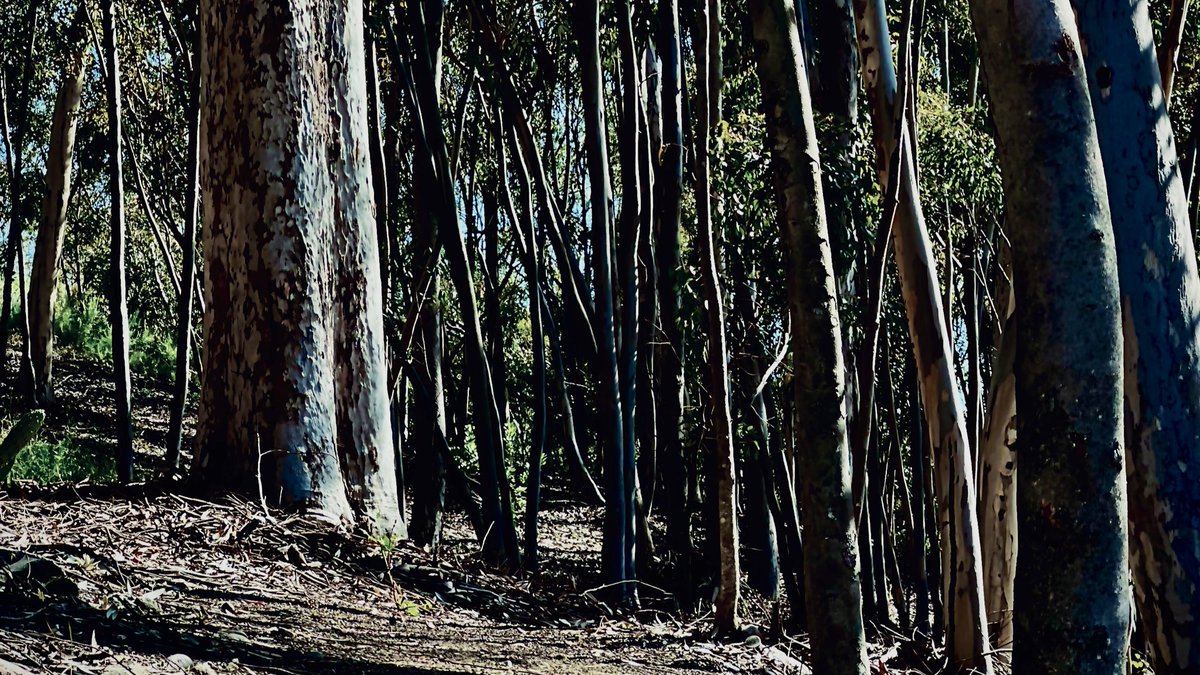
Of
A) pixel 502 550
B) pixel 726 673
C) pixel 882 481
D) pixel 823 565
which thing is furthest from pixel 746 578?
pixel 823 565

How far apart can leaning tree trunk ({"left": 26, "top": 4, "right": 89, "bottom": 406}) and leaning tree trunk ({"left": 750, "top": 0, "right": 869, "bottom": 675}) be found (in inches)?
446

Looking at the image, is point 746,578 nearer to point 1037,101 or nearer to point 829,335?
point 829,335

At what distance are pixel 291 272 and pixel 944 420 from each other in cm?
247

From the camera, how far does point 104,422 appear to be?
45.3ft

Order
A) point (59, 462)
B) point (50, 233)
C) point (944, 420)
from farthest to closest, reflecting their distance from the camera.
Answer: point (50, 233) < point (59, 462) < point (944, 420)

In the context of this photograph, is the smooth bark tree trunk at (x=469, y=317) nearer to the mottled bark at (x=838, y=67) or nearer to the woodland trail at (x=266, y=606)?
the woodland trail at (x=266, y=606)

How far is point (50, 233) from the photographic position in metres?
13.3

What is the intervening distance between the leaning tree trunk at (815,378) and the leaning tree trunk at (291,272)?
79.0 inches

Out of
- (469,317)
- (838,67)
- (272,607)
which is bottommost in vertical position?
(272,607)

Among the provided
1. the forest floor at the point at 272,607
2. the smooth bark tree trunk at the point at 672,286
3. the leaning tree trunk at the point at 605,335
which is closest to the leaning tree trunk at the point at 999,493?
the forest floor at the point at 272,607

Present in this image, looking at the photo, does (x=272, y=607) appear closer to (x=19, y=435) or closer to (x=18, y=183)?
(x=19, y=435)

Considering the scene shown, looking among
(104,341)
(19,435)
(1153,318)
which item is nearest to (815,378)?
(1153,318)

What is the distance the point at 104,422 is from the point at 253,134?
404 inches

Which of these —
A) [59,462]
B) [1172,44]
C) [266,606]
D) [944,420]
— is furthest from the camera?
[59,462]
